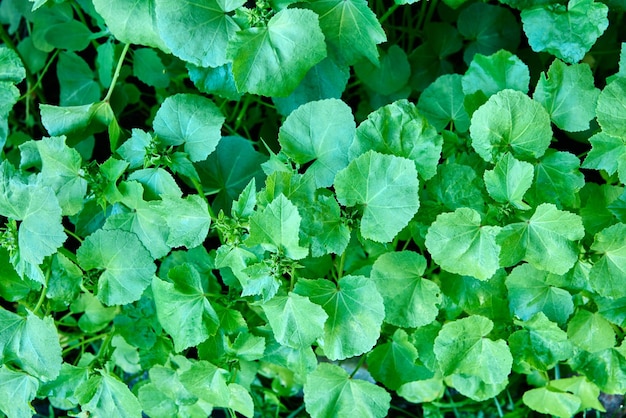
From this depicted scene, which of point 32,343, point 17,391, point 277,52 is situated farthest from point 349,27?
point 17,391

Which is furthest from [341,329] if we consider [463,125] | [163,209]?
[463,125]

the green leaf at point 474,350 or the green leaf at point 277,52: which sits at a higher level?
the green leaf at point 277,52

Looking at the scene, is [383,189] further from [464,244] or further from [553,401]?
[553,401]

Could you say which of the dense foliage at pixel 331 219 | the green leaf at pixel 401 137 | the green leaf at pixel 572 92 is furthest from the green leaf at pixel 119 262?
the green leaf at pixel 572 92

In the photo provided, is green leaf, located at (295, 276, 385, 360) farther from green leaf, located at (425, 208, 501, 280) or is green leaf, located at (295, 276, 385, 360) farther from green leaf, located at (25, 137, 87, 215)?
green leaf, located at (25, 137, 87, 215)

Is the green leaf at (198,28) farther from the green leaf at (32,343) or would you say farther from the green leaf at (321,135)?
the green leaf at (32,343)
